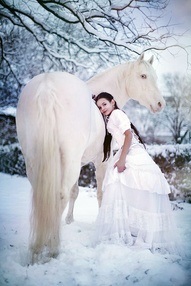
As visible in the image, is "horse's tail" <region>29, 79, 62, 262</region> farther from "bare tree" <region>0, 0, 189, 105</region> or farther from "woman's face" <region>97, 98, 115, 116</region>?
"bare tree" <region>0, 0, 189, 105</region>

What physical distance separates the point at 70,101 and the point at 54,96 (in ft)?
0.31

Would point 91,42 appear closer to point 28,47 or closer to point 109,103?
point 28,47

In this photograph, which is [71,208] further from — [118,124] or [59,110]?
[59,110]

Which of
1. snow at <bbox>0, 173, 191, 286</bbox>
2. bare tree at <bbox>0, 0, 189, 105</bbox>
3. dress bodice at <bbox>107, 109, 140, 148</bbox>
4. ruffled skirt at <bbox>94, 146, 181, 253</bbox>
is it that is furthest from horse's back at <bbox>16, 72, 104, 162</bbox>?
bare tree at <bbox>0, 0, 189, 105</bbox>

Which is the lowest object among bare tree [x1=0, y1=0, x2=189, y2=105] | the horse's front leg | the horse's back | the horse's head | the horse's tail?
the horse's front leg

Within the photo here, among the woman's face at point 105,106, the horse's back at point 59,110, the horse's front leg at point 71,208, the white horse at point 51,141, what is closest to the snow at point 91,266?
the white horse at point 51,141

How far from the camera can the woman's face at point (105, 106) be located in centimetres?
197

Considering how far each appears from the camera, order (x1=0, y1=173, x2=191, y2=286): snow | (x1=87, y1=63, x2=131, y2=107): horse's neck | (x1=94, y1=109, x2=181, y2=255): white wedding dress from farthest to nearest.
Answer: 1. (x1=87, y1=63, x2=131, y2=107): horse's neck
2. (x1=94, y1=109, x2=181, y2=255): white wedding dress
3. (x1=0, y1=173, x2=191, y2=286): snow

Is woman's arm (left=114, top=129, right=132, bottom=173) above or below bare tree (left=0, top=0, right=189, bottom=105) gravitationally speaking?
below

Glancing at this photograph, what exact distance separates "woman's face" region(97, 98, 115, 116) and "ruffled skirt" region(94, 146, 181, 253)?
339mm

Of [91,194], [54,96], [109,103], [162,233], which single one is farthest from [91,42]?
[162,233]

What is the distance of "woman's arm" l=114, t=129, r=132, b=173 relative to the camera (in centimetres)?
179

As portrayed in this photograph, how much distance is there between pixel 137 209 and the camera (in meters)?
1.76

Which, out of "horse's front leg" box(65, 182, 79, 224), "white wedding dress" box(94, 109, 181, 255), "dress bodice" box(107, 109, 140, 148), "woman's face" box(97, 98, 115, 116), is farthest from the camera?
"horse's front leg" box(65, 182, 79, 224)
